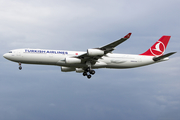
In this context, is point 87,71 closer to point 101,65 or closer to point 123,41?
point 101,65

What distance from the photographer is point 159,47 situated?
46969 mm

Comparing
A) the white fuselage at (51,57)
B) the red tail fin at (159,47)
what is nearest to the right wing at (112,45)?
the white fuselage at (51,57)

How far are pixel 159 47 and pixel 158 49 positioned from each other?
49cm

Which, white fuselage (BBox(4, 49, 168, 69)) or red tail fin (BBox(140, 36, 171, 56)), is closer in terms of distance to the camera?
white fuselage (BBox(4, 49, 168, 69))

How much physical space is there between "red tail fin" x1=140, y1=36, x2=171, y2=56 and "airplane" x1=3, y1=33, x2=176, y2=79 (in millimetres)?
1557

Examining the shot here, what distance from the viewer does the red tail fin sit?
4612 centimetres

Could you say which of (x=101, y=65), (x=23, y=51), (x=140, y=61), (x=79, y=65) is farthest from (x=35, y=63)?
(x=140, y=61)

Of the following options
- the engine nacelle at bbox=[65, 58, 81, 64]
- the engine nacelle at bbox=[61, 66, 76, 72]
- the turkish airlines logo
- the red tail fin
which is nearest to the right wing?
the engine nacelle at bbox=[65, 58, 81, 64]

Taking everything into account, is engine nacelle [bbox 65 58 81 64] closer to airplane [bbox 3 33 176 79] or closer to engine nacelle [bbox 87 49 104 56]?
airplane [bbox 3 33 176 79]

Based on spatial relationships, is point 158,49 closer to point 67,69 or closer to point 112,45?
point 112,45

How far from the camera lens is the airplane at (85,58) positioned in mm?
37519

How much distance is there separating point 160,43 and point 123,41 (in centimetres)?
1523

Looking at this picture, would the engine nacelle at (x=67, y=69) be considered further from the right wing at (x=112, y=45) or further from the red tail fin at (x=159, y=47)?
the red tail fin at (x=159, y=47)

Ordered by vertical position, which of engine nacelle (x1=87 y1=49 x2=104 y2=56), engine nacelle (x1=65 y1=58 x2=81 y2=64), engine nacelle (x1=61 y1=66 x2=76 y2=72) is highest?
engine nacelle (x1=87 y1=49 x2=104 y2=56)
